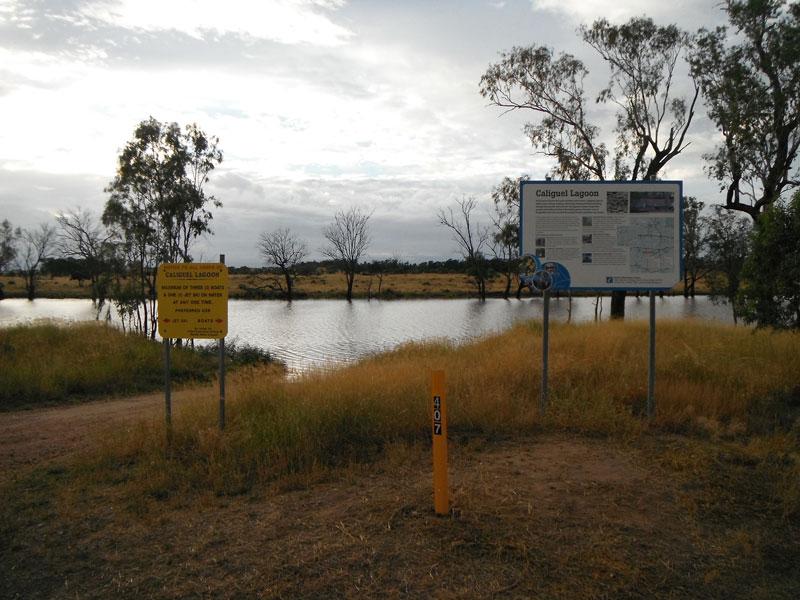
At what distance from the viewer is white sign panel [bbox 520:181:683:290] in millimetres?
6730

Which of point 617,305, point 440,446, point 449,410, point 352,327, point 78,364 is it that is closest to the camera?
point 440,446

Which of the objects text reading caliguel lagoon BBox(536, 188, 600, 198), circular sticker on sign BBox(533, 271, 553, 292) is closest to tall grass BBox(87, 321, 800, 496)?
circular sticker on sign BBox(533, 271, 553, 292)

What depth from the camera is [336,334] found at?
28.0m

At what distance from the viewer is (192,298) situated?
605 cm

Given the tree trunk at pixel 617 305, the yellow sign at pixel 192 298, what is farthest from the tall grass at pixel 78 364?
the tree trunk at pixel 617 305

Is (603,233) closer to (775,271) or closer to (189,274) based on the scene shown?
(189,274)

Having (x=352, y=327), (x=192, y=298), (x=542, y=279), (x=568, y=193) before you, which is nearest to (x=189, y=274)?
(x=192, y=298)

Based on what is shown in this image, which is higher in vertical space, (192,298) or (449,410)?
(192,298)

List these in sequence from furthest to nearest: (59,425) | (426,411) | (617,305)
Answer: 1. (617,305)
2. (59,425)
3. (426,411)

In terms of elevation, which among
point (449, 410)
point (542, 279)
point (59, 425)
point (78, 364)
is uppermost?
point (542, 279)

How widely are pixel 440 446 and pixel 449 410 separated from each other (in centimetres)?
241

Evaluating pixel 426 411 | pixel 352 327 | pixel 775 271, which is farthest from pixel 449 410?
pixel 352 327

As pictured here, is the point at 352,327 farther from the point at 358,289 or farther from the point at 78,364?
the point at 358,289

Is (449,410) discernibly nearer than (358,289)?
Yes
